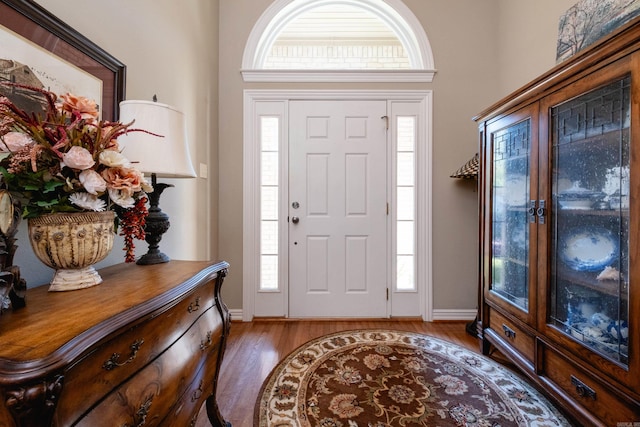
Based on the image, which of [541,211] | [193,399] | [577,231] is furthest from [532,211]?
[193,399]

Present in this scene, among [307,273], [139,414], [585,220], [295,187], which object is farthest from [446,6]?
[139,414]

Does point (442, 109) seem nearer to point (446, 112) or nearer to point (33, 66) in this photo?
point (446, 112)

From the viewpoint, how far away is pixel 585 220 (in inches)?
50.0

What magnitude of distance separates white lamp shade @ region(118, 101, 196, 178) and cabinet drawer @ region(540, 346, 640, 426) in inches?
76.9

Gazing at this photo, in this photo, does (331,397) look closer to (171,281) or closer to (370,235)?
(171,281)

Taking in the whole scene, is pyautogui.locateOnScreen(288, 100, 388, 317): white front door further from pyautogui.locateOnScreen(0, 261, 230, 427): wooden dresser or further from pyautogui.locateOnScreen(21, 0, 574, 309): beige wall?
pyautogui.locateOnScreen(0, 261, 230, 427): wooden dresser

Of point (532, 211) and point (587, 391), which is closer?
point (587, 391)

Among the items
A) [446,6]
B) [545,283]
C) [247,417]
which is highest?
[446,6]

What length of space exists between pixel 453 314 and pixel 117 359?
2679mm

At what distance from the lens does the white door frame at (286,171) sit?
259 centimetres

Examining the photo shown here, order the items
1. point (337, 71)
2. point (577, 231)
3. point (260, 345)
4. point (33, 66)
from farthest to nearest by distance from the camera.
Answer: point (337, 71)
point (260, 345)
point (577, 231)
point (33, 66)

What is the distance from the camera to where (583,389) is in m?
1.22

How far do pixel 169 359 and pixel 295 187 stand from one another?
1900 millimetres

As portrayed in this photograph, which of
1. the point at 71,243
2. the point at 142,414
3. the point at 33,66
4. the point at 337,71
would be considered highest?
the point at 337,71
